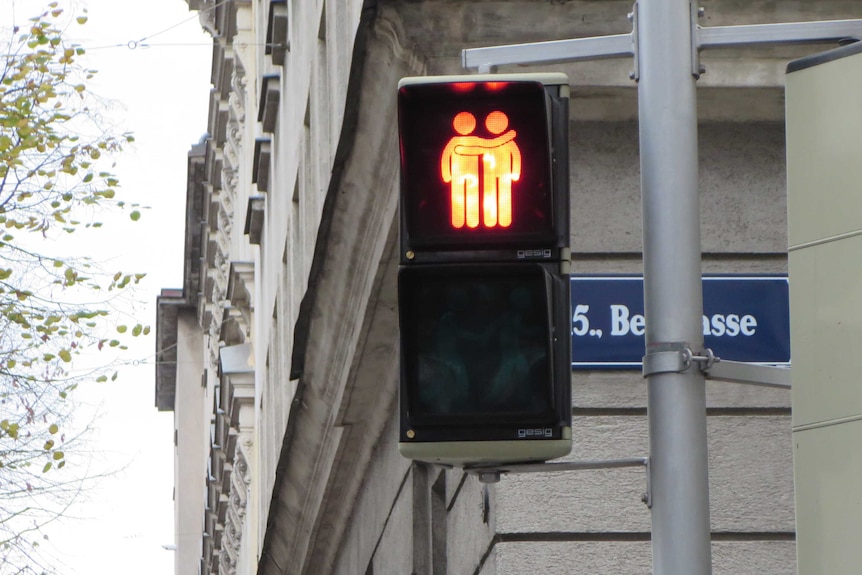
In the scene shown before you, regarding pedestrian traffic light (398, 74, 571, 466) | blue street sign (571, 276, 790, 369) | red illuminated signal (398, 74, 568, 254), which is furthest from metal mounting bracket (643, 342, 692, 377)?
blue street sign (571, 276, 790, 369)

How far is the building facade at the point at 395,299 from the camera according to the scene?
28.2ft

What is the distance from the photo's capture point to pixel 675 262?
194 inches

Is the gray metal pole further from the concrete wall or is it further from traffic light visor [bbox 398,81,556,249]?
the concrete wall

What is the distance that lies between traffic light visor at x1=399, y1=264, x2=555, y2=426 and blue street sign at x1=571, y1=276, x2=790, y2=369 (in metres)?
3.79

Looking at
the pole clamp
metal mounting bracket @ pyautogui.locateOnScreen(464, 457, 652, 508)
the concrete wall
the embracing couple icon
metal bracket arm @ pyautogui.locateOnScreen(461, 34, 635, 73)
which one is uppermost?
metal bracket arm @ pyautogui.locateOnScreen(461, 34, 635, 73)

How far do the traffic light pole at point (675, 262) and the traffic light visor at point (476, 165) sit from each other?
30 centimetres

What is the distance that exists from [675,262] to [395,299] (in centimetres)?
710

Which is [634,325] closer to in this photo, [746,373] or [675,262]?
[746,373]

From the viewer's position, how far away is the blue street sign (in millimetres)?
8734

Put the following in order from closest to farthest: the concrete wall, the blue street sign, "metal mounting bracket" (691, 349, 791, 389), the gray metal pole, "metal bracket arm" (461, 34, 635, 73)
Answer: the gray metal pole → "metal mounting bracket" (691, 349, 791, 389) → "metal bracket arm" (461, 34, 635, 73) → the blue street sign → the concrete wall

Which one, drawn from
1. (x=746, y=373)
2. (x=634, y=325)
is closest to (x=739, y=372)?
(x=746, y=373)

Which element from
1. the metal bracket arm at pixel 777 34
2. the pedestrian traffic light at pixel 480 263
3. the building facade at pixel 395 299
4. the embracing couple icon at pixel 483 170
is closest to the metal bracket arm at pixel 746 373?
the pedestrian traffic light at pixel 480 263

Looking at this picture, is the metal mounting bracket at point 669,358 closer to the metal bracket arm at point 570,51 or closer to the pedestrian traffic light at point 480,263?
the pedestrian traffic light at point 480,263

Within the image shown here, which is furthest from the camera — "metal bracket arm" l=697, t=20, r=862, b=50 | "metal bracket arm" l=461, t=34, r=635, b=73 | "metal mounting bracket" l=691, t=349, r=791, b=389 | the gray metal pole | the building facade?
the building facade
